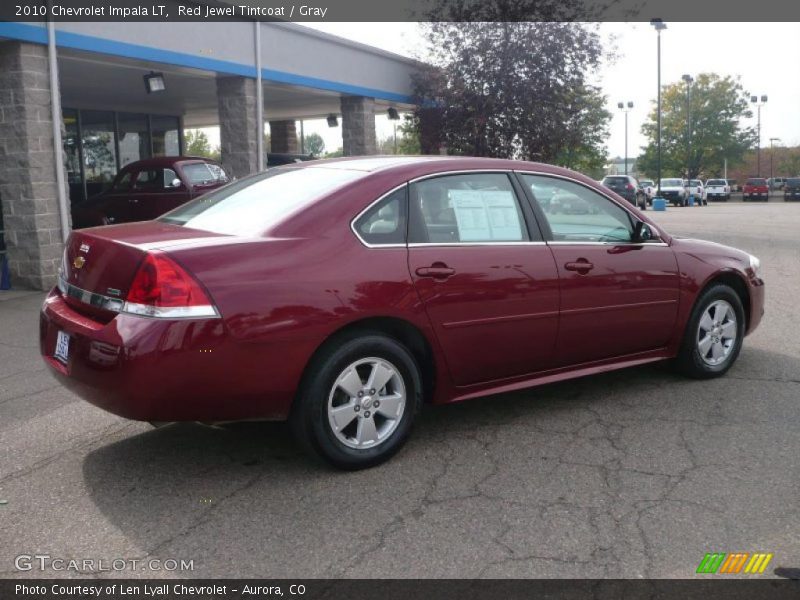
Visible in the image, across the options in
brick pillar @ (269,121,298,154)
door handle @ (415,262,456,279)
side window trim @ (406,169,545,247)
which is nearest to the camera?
door handle @ (415,262,456,279)

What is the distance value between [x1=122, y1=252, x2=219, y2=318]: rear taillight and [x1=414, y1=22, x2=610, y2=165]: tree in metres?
18.5

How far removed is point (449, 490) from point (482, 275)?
1.19 metres

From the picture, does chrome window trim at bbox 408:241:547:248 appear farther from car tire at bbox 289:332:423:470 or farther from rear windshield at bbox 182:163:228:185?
rear windshield at bbox 182:163:228:185

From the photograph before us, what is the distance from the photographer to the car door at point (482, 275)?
4.33 m

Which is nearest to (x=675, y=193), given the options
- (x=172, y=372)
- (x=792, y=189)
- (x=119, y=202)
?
(x=792, y=189)

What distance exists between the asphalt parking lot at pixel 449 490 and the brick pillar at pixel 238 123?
1044 centimetres

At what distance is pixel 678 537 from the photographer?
3.37m

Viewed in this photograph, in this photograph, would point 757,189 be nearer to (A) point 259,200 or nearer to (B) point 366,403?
(A) point 259,200

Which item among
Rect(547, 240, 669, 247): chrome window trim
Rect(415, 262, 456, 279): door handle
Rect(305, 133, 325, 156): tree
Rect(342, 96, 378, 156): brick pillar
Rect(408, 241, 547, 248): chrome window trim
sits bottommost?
Rect(415, 262, 456, 279): door handle

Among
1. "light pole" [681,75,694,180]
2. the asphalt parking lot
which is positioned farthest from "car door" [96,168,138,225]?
"light pole" [681,75,694,180]

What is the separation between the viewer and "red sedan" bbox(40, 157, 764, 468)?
3666mm

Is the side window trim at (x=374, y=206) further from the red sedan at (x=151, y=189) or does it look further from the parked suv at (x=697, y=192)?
the parked suv at (x=697, y=192)

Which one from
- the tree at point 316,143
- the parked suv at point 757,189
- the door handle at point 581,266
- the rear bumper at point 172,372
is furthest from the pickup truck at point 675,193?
the tree at point 316,143
